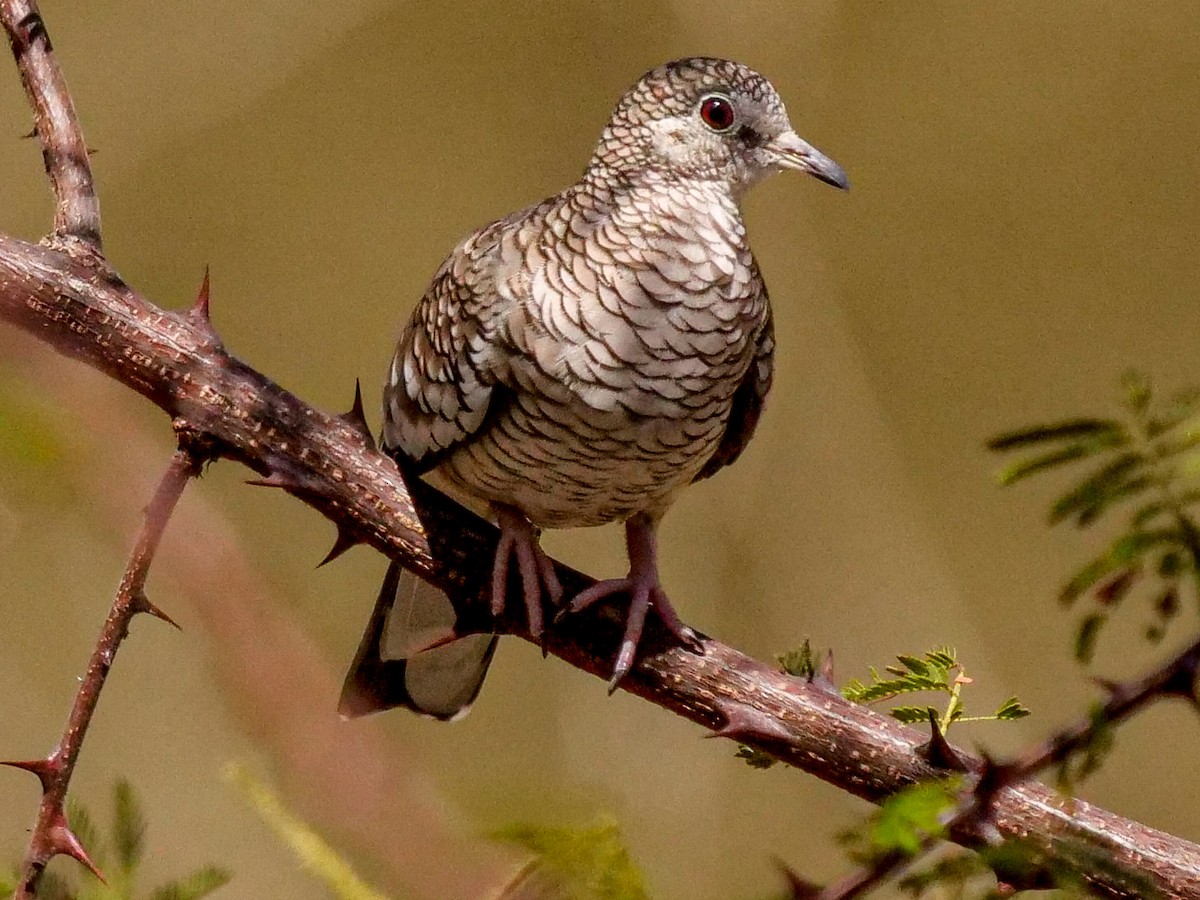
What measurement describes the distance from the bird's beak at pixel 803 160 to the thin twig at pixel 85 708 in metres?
0.77

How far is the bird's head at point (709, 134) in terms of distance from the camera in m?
1.47

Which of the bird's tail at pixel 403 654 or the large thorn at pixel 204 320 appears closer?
the large thorn at pixel 204 320

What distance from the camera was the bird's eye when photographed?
1469 millimetres

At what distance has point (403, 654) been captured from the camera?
5.41 ft

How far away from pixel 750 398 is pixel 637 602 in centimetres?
32

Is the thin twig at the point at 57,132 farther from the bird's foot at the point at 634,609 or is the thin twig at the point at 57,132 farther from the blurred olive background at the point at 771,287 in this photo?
the blurred olive background at the point at 771,287

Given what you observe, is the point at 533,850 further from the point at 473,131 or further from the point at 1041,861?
the point at 473,131

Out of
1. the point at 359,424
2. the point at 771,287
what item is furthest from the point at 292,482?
the point at 771,287

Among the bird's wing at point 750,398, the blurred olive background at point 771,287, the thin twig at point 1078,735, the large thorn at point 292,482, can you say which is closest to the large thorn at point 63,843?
the large thorn at point 292,482

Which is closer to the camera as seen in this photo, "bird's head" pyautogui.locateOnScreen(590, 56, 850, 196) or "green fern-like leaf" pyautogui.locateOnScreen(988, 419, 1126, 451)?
"green fern-like leaf" pyautogui.locateOnScreen(988, 419, 1126, 451)

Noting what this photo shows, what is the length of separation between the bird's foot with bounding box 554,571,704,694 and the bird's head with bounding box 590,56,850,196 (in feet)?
1.52

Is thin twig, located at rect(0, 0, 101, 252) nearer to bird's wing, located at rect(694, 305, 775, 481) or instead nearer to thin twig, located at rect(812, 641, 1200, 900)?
bird's wing, located at rect(694, 305, 775, 481)

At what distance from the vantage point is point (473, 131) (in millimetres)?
2992

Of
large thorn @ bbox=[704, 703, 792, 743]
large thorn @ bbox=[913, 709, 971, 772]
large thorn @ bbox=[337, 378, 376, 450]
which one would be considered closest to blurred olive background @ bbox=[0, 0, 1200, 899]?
large thorn @ bbox=[337, 378, 376, 450]
